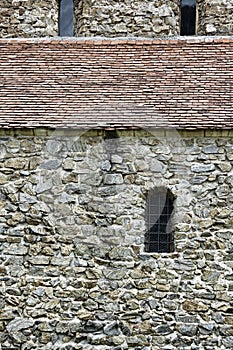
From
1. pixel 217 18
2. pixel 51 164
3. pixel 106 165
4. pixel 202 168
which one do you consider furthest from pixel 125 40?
Result: pixel 202 168

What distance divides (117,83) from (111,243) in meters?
2.63

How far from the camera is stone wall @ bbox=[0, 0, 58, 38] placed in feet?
38.1

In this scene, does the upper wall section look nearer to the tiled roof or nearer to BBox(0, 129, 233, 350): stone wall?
the tiled roof

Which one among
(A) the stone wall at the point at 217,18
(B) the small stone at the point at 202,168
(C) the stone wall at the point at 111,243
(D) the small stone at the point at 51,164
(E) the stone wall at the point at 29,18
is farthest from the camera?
(E) the stone wall at the point at 29,18

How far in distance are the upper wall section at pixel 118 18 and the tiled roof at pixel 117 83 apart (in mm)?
457

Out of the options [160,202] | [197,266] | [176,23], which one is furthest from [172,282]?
[176,23]

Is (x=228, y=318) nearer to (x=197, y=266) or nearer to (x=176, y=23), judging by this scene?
(x=197, y=266)

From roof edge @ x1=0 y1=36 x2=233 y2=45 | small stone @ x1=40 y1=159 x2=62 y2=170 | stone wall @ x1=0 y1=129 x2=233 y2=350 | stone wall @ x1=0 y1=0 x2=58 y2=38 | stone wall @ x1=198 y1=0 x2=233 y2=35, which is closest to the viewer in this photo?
stone wall @ x1=0 y1=129 x2=233 y2=350

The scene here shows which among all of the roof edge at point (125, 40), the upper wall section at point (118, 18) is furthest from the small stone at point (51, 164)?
the upper wall section at point (118, 18)

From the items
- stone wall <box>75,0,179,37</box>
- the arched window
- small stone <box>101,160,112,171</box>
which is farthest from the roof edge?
the arched window

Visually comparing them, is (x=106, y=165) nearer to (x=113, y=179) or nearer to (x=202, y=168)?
(x=113, y=179)

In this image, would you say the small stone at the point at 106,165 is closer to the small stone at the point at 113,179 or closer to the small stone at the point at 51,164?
the small stone at the point at 113,179

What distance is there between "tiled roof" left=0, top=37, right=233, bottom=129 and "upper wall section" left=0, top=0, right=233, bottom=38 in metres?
0.46

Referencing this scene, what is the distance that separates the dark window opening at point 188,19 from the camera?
11859 millimetres
